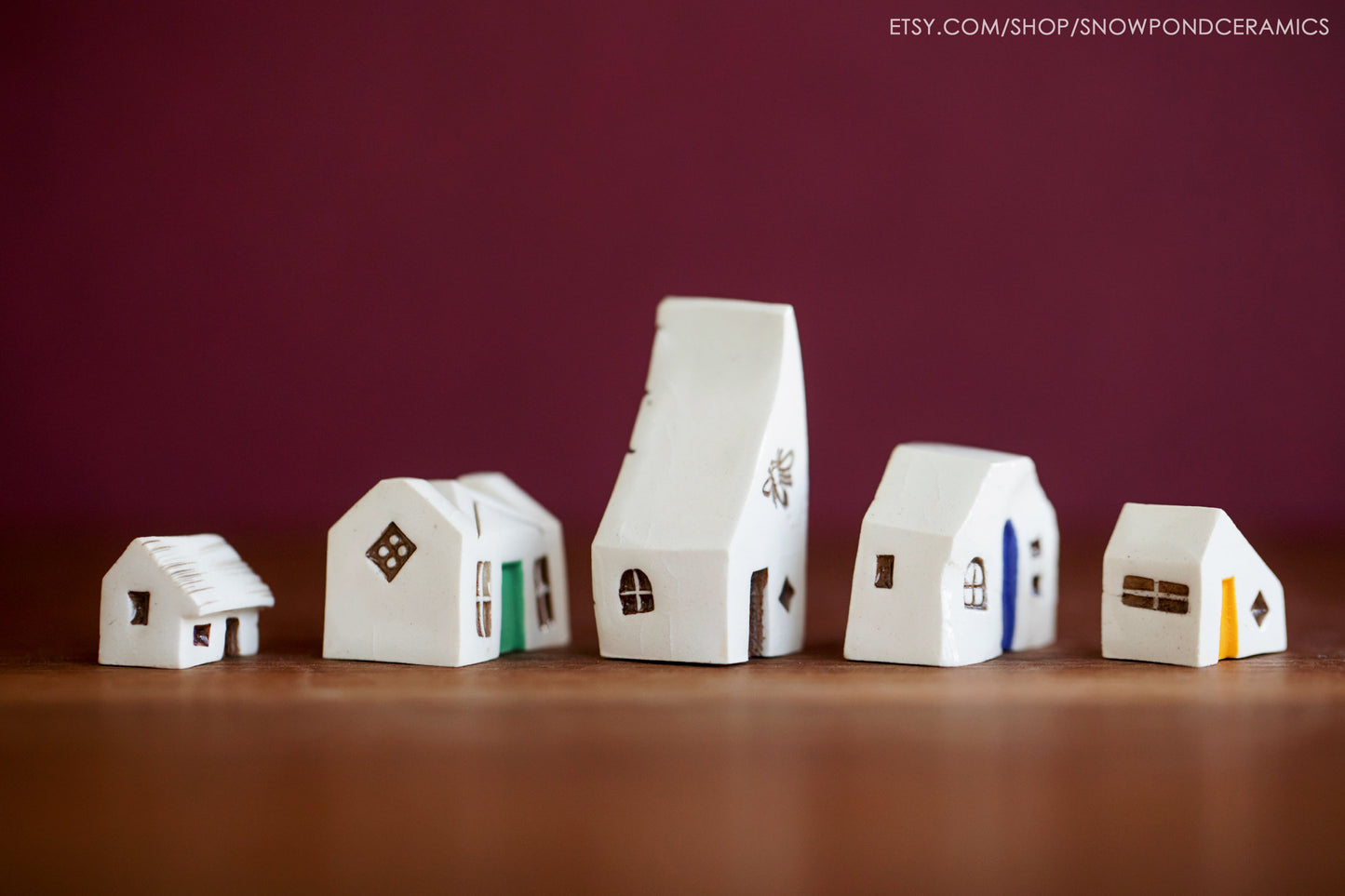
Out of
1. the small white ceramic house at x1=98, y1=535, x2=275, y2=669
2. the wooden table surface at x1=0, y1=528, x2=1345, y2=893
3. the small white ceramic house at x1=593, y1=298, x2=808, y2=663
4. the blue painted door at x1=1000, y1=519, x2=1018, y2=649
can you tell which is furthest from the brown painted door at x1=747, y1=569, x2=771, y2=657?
the small white ceramic house at x1=98, y1=535, x2=275, y2=669

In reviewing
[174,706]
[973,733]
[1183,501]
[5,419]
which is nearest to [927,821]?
[973,733]

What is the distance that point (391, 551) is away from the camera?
83.7 inches

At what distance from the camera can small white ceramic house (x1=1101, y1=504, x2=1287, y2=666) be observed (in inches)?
80.4

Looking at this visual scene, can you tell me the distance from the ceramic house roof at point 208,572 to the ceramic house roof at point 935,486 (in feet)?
3.05

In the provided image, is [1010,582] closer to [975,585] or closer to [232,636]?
[975,585]

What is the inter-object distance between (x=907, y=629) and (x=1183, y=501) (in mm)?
1992

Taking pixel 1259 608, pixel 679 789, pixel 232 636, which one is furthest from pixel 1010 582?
pixel 232 636

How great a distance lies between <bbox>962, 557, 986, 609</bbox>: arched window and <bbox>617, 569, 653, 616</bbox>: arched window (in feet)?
1.47

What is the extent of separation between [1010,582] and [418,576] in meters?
0.89

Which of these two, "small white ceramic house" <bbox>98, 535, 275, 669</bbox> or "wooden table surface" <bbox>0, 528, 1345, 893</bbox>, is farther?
"small white ceramic house" <bbox>98, 535, 275, 669</bbox>

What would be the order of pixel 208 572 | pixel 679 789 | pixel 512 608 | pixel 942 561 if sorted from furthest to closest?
pixel 512 608
pixel 208 572
pixel 942 561
pixel 679 789

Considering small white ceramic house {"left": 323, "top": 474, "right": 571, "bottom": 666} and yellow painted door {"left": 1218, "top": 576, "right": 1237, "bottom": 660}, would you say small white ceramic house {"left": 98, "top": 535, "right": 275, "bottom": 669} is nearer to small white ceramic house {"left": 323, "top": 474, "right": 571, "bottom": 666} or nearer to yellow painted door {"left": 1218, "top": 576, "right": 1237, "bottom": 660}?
small white ceramic house {"left": 323, "top": 474, "right": 571, "bottom": 666}

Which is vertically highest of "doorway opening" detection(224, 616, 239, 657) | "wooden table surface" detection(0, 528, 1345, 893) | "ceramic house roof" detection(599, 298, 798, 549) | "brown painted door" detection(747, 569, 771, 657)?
"ceramic house roof" detection(599, 298, 798, 549)

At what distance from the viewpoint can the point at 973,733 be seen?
179 centimetres
